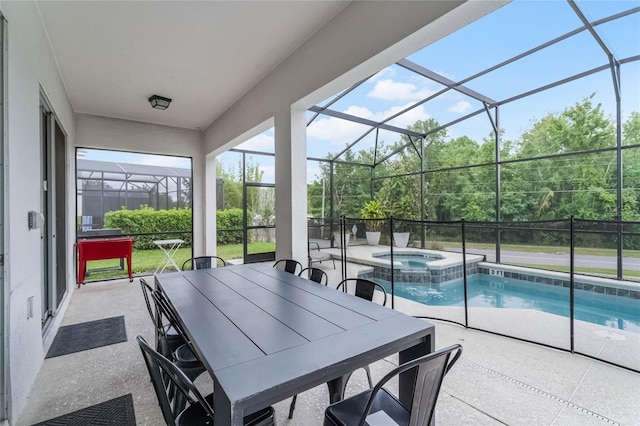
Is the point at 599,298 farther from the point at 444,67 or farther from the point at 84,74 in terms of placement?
the point at 84,74

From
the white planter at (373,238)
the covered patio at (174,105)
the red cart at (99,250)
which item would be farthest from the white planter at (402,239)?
the red cart at (99,250)

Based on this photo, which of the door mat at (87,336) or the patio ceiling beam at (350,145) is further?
the patio ceiling beam at (350,145)

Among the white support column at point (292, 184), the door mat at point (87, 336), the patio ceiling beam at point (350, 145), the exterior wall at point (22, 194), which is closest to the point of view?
the exterior wall at point (22, 194)

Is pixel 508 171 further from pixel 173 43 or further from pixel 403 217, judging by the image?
pixel 173 43

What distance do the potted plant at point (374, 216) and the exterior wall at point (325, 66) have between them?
4867 millimetres

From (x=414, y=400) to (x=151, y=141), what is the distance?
20.8 ft

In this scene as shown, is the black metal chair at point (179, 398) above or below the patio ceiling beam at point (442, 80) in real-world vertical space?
below

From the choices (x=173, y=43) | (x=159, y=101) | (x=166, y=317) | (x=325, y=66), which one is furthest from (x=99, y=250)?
(x=325, y=66)

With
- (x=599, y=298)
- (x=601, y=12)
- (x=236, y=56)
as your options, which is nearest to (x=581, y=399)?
(x=599, y=298)

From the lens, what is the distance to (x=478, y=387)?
6.50 feet

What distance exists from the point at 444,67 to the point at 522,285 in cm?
437

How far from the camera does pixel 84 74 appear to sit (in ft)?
12.2

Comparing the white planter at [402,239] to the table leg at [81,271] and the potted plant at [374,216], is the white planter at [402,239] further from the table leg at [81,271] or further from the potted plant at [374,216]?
the table leg at [81,271]

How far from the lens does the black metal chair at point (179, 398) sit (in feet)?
3.33
